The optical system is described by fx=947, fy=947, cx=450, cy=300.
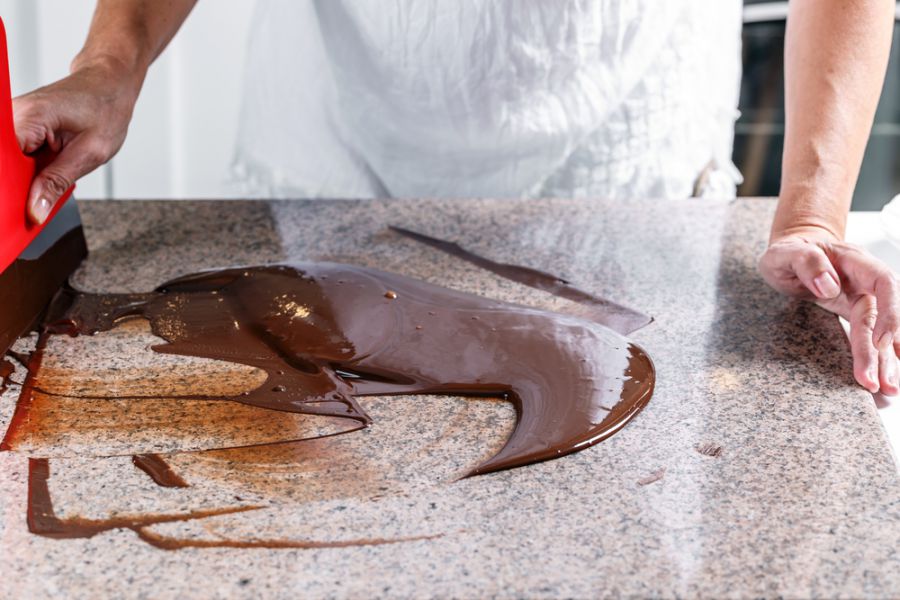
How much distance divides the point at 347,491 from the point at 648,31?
954 millimetres

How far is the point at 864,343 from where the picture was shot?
978mm

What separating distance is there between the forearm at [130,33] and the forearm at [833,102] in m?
0.86

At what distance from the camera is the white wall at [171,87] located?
2.53m

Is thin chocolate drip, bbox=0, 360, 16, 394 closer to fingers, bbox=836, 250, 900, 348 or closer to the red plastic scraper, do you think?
the red plastic scraper

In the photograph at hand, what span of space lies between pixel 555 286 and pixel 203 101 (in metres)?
1.82

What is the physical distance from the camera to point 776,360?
38.5 inches

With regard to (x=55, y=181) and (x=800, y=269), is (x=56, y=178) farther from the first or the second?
(x=800, y=269)

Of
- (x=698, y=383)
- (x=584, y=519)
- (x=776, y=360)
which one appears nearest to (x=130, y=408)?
(x=584, y=519)

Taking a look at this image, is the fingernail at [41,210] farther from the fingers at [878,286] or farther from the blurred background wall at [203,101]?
the blurred background wall at [203,101]

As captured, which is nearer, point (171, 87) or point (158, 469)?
point (158, 469)

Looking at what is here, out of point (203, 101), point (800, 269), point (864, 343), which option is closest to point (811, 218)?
point (800, 269)

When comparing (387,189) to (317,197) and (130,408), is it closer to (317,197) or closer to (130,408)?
(317,197)

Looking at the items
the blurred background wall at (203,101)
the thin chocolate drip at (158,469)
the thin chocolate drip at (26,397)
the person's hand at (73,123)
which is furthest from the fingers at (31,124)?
the blurred background wall at (203,101)

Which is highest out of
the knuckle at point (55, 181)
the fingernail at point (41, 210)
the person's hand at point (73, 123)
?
the person's hand at point (73, 123)
